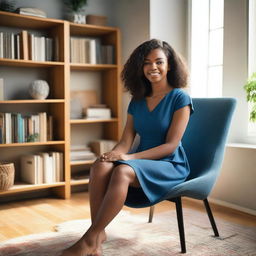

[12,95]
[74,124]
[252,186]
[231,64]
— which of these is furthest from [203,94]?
[12,95]

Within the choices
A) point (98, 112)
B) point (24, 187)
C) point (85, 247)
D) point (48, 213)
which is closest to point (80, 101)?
point (98, 112)

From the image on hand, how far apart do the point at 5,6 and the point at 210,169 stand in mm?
2222

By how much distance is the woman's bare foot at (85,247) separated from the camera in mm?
1887

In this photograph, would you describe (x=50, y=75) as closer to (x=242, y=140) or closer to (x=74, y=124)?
(x=74, y=124)

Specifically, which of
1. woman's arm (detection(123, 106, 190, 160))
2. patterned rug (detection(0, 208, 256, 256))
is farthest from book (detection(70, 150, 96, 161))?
woman's arm (detection(123, 106, 190, 160))

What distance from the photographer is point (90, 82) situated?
155 inches

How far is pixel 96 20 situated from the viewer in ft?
12.2

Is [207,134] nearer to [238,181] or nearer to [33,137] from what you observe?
[238,181]

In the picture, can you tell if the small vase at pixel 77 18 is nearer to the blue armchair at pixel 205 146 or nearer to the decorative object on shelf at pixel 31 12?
the decorative object on shelf at pixel 31 12

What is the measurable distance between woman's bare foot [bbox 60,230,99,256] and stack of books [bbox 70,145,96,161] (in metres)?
1.77

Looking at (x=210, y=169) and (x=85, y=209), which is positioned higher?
(x=210, y=169)

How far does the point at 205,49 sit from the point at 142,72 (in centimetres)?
141

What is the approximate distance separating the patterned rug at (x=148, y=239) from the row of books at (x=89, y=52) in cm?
162

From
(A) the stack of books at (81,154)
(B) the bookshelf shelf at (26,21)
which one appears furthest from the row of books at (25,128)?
(B) the bookshelf shelf at (26,21)
